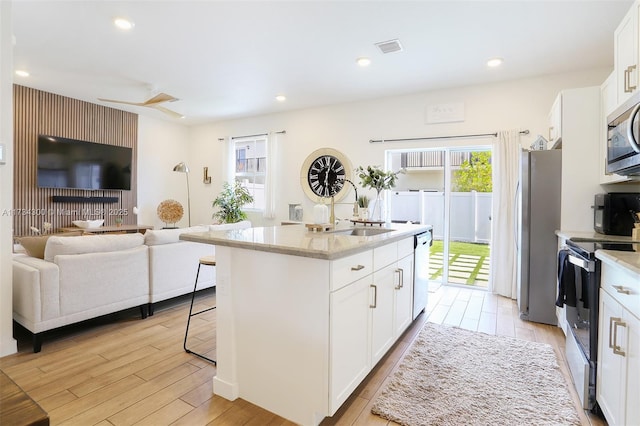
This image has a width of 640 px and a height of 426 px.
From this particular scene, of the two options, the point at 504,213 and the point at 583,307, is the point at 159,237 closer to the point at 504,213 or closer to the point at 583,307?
the point at 583,307

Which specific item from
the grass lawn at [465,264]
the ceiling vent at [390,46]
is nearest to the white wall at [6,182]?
the ceiling vent at [390,46]

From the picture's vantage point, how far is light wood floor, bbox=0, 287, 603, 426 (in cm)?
180

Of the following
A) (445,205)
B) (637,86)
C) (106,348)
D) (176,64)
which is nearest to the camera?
(637,86)

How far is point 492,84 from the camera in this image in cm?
423

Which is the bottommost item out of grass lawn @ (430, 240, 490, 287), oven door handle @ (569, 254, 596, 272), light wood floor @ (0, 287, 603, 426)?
light wood floor @ (0, 287, 603, 426)

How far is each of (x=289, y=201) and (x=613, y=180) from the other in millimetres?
4393

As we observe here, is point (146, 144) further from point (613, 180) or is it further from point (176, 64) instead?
point (613, 180)

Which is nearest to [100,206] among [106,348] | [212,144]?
[212,144]

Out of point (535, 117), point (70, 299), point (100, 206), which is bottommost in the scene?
point (70, 299)

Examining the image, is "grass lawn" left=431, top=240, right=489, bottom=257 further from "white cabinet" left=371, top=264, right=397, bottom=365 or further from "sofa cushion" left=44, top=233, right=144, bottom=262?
"sofa cushion" left=44, top=233, right=144, bottom=262

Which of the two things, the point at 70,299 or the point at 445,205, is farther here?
the point at 445,205

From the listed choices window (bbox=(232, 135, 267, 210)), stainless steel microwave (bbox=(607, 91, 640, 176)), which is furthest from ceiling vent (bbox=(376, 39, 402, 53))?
window (bbox=(232, 135, 267, 210))

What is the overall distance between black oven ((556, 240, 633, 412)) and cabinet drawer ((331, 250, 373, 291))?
1.26m

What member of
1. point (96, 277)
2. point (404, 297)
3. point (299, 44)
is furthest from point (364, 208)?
point (96, 277)
